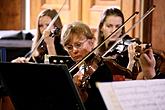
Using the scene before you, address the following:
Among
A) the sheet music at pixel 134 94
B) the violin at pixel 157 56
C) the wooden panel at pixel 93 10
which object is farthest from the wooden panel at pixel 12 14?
the sheet music at pixel 134 94

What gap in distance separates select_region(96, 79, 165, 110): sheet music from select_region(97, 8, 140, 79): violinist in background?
116 cm

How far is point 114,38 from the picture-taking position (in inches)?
101

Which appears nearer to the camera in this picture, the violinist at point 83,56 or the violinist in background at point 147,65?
the violinist at point 83,56

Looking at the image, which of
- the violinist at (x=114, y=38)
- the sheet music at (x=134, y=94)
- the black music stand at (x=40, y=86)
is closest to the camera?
the sheet music at (x=134, y=94)

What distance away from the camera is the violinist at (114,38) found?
2.50 meters

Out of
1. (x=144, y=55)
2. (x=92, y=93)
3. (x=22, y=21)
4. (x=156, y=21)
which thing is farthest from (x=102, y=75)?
(x=22, y=21)

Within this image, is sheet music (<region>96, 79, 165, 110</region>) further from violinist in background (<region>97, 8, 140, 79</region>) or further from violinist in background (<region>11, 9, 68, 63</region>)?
violinist in background (<region>11, 9, 68, 63</region>)

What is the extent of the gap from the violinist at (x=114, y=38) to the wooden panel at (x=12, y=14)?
1.31m

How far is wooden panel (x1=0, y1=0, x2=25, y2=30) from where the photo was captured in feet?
12.5

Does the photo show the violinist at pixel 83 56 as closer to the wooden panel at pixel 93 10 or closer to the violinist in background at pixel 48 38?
the violinist in background at pixel 48 38

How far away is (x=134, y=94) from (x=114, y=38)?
1361 mm

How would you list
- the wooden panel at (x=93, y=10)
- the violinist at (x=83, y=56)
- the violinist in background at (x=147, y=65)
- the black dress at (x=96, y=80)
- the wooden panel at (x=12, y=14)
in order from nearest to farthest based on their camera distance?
the black dress at (x=96, y=80), the violinist at (x=83, y=56), the violinist in background at (x=147, y=65), the wooden panel at (x=93, y=10), the wooden panel at (x=12, y=14)

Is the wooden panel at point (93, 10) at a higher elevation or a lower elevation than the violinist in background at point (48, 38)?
higher

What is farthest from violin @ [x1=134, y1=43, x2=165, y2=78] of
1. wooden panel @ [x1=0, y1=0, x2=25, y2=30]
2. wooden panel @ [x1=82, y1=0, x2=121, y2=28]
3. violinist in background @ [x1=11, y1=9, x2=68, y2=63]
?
wooden panel @ [x1=0, y1=0, x2=25, y2=30]
